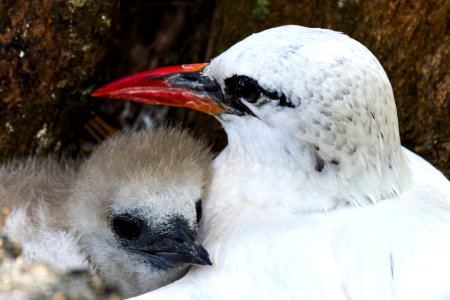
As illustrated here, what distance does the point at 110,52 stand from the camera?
295 centimetres

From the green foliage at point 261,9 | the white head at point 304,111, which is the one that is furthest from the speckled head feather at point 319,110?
the green foliage at point 261,9

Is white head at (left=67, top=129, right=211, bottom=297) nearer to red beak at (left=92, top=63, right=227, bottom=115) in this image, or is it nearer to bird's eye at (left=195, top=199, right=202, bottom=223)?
bird's eye at (left=195, top=199, right=202, bottom=223)

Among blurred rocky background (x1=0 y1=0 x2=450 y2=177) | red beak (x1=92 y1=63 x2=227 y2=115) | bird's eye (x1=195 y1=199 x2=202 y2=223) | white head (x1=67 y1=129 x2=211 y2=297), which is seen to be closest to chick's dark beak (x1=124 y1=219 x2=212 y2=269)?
white head (x1=67 y1=129 x2=211 y2=297)

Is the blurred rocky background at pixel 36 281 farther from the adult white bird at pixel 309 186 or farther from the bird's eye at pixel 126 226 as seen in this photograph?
the adult white bird at pixel 309 186

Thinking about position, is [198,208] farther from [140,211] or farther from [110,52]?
[110,52]

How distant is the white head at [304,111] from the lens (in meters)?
2.11

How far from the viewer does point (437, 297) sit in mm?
2031

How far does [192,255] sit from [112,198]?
0.89 ft

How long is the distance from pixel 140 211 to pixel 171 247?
0.12 meters

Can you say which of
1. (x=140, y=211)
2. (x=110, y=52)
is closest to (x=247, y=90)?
(x=140, y=211)

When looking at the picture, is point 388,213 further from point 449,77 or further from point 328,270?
point 449,77

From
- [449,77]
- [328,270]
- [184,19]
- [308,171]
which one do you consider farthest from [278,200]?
[184,19]

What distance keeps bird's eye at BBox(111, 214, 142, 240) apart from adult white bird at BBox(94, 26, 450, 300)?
0.18m

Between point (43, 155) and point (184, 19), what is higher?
point (184, 19)
